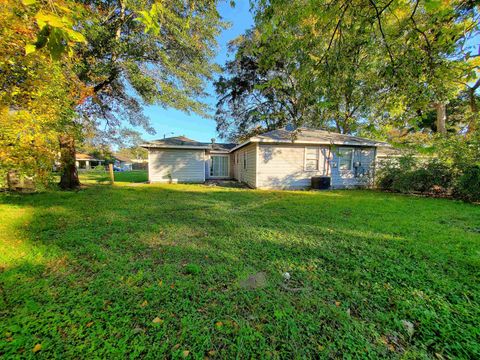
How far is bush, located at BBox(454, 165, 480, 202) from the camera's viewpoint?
7.06 meters

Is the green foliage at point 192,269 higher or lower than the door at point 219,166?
lower

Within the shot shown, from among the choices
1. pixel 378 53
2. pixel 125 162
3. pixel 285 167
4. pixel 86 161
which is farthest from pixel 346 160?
pixel 125 162

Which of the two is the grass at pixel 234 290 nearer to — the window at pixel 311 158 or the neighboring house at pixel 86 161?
the window at pixel 311 158

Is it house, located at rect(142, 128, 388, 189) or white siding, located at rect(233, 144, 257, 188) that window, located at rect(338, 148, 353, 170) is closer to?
house, located at rect(142, 128, 388, 189)

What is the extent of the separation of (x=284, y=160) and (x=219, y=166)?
8030 mm

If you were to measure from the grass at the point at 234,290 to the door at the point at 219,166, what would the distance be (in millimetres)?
12906

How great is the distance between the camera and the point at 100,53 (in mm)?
7762

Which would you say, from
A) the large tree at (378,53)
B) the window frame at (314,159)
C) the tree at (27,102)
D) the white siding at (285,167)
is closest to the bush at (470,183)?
the white siding at (285,167)

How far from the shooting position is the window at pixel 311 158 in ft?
35.2

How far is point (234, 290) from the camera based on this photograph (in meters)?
2.15

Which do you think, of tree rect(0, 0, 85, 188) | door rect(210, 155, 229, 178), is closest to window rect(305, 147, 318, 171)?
door rect(210, 155, 229, 178)

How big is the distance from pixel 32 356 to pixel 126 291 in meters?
0.75

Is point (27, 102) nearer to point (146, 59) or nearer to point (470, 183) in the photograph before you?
point (146, 59)

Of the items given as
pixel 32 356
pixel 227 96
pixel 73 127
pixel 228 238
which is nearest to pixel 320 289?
pixel 228 238
